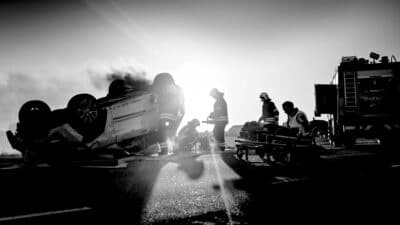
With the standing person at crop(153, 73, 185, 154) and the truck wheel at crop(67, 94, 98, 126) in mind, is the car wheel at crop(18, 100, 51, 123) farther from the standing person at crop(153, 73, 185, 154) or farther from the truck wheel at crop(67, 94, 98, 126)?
the standing person at crop(153, 73, 185, 154)

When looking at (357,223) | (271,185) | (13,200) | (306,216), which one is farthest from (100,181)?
(357,223)

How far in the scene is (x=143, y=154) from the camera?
289 inches

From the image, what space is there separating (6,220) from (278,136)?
5.37 meters

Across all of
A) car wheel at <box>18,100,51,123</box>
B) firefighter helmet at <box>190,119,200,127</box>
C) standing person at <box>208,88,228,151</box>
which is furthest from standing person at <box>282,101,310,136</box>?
car wheel at <box>18,100,51,123</box>

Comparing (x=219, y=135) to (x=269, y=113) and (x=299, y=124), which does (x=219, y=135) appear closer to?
(x=269, y=113)

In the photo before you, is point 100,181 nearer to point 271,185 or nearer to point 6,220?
point 6,220

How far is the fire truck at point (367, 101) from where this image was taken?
34.6 ft

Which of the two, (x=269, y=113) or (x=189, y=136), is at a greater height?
(x=269, y=113)

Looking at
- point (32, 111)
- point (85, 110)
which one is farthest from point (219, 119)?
point (32, 111)

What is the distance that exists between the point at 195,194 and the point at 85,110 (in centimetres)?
352

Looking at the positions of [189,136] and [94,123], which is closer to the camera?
[94,123]

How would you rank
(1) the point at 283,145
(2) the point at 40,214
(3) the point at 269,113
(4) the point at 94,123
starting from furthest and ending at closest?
(3) the point at 269,113 → (1) the point at 283,145 → (4) the point at 94,123 → (2) the point at 40,214

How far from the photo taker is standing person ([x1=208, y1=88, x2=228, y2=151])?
9.19m

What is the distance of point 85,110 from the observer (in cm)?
604
